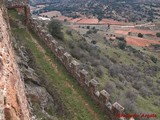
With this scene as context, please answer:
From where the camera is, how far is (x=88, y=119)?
12570mm

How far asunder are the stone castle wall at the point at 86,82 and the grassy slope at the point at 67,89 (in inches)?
9.5

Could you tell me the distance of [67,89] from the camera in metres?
14.6

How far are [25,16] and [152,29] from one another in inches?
3578

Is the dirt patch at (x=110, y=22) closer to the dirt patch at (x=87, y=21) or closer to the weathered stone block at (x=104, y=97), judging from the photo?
the dirt patch at (x=87, y=21)

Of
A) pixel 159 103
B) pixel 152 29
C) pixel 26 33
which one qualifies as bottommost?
pixel 152 29

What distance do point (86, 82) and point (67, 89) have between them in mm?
985

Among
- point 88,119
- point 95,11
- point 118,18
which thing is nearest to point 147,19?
point 118,18

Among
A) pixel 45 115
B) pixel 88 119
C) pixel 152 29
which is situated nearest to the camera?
pixel 45 115

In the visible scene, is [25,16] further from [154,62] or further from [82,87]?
[154,62]

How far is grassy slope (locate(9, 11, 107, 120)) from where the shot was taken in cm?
1296

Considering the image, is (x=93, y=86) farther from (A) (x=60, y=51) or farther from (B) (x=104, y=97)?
(A) (x=60, y=51)

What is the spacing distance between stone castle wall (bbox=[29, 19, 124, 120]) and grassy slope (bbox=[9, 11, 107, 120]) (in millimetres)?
242

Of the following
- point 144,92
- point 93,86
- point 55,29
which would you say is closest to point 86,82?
point 93,86

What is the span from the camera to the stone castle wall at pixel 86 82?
12.8 metres
